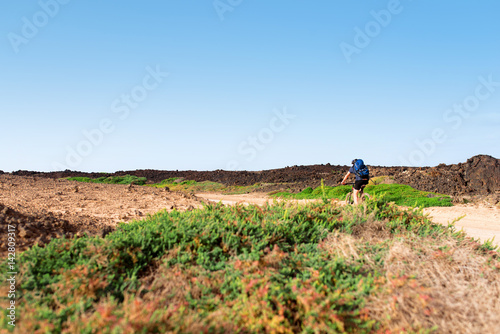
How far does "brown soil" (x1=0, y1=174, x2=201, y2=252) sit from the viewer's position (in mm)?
6691

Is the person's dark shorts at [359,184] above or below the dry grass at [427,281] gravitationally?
above

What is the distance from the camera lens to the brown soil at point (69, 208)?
669 centimetres

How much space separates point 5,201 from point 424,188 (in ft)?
68.2

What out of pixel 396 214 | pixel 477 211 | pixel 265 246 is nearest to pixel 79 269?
pixel 265 246

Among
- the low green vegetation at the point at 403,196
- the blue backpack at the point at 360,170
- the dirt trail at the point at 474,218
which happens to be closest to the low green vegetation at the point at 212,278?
the blue backpack at the point at 360,170

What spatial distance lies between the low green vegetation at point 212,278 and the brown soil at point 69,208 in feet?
4.18

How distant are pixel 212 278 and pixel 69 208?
270 inches

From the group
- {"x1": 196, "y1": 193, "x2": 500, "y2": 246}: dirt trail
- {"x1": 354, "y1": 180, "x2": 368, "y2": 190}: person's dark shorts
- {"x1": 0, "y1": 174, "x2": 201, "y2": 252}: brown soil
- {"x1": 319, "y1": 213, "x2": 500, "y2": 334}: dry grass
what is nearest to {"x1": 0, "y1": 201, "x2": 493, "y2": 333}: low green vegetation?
{"x1": 319, "y1": 213, "x2": 500, "y2": 334}: dry grass

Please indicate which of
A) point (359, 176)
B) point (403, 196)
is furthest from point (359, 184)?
point (403, 196)

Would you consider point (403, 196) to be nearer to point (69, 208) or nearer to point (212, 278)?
point (69, 208)

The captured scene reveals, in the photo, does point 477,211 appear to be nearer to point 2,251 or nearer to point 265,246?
point 265,246

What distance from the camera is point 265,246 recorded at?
16.5 ft

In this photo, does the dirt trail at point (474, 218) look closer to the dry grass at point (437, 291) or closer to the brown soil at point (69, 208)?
the dry grass at point (437, 291)

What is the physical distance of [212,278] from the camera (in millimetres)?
4289
